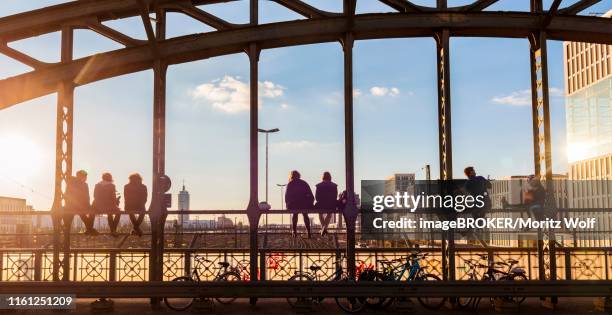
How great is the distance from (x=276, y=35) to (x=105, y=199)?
15.4 ft

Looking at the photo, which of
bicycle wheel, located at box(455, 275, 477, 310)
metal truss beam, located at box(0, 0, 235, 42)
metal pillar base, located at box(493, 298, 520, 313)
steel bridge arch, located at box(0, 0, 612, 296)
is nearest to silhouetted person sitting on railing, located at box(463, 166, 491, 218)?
steel bridge arch, located at box(0, 0, 612, 296)

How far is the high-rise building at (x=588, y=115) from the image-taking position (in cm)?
10025

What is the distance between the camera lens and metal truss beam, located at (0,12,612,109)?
1142 centimetres

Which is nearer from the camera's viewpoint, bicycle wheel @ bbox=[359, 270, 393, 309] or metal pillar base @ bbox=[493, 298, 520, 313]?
metal pillar base @ bbox=[493, 298, 520, 313]

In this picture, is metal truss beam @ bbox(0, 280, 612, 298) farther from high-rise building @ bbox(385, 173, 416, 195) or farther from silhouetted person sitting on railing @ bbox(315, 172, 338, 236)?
high-rise building @ bbox(385, 173, 416, 195)

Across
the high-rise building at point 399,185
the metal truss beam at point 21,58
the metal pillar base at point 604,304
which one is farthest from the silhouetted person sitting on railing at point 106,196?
the metal pillar base at point 604,304

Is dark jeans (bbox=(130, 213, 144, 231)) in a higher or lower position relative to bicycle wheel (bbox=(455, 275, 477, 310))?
higher

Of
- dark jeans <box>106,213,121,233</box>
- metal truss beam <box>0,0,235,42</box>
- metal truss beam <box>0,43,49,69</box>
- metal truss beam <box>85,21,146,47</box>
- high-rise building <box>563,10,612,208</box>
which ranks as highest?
high-rise building <box>563,10,612,208</box>

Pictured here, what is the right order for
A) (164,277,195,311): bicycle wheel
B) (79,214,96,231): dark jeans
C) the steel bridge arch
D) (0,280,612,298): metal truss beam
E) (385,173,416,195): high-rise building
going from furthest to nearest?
(385,173,416,195): high-rise building, (79,214,96,231): dark jeans, the steel bridge arch, (164,277,195,311): bicycle wheel, (0,280,612,298): metal truss beam

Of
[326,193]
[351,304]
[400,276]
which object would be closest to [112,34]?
[326,193]

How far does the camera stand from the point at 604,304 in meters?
10.4

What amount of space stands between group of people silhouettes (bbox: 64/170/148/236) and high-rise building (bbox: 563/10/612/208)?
94.5m

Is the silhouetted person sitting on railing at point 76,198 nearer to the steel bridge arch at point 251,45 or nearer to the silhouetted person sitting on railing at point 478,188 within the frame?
the steel bridge arch at point 251,45

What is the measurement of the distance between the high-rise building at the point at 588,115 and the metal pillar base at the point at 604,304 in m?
91.8
